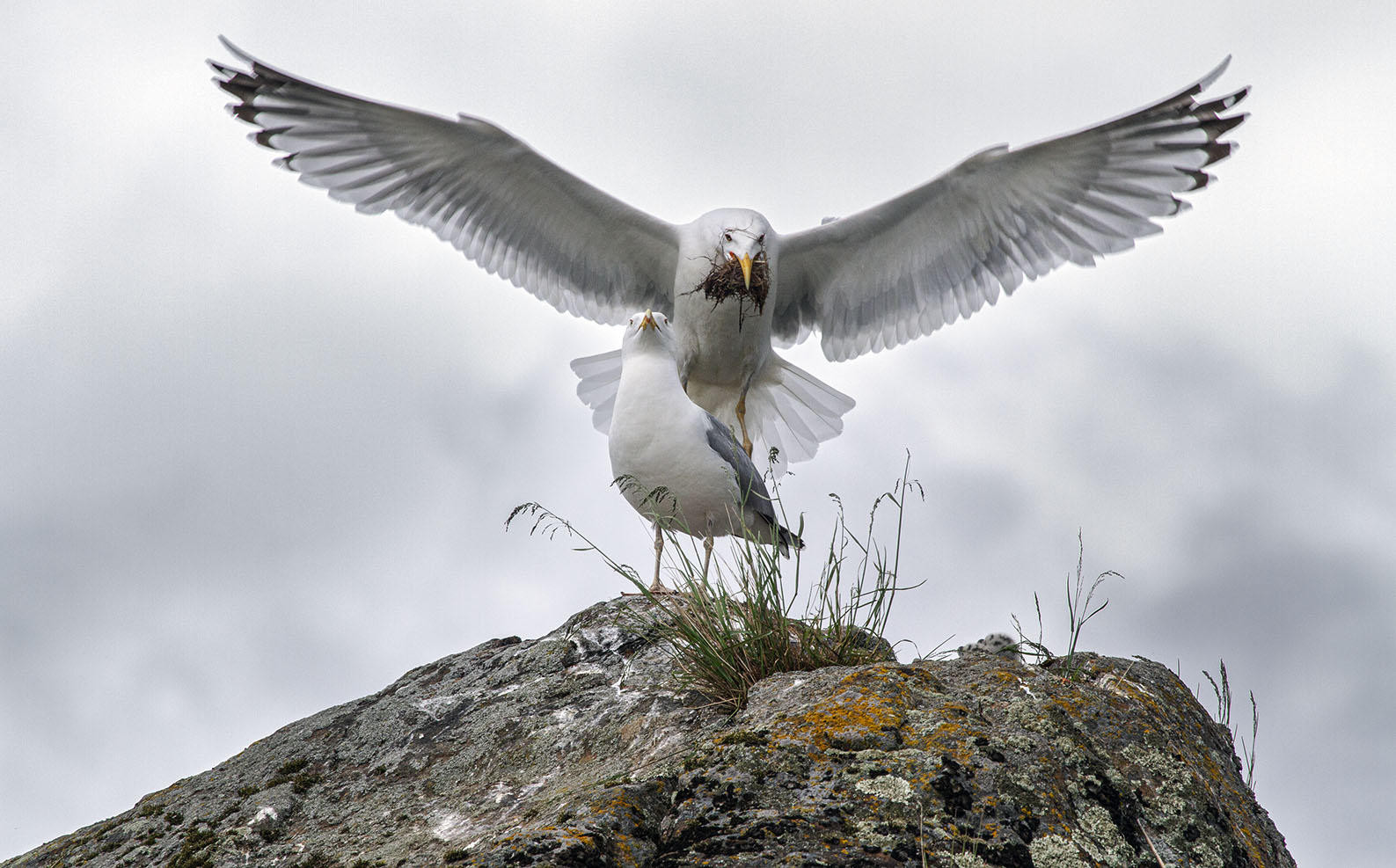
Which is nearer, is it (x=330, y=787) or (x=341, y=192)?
(x=330, y=787)

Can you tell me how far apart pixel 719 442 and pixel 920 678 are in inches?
82.2

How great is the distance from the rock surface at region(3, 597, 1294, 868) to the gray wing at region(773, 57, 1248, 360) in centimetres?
451

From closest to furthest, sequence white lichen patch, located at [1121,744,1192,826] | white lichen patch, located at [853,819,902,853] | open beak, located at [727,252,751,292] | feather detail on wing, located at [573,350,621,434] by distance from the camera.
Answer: white lichen patch, located at [853,819,902,853] < white lichen patch, located at [1121,744,1192,826] < open beak, located at [727,252,751,292] < feather detail on wing, located at [573,350,621,434]

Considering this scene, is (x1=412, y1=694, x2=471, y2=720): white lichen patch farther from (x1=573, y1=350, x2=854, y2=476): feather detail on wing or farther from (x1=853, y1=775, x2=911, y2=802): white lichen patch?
(x1=573, y1=350, x2=854, y2=476): feather detail on wing

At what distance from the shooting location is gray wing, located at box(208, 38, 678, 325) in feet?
24.6

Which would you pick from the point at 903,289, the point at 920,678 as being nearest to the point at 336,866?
the point at 920,678

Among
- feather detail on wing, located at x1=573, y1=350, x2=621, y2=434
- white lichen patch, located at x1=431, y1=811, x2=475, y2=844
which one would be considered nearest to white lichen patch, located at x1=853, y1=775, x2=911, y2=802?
white lichen patch, located at x1=431, y1=811, x2=475, y2=844

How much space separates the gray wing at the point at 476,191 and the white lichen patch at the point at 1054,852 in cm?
598

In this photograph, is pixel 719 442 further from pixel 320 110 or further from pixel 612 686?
pixel 320 110

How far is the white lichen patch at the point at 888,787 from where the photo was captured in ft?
9.04

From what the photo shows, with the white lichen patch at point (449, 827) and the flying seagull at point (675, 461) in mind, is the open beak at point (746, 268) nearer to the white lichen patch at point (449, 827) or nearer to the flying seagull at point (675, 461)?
the flying seagull at point (675, 461)

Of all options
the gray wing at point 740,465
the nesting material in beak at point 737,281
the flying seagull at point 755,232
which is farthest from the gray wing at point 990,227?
the gray wing at point 740,465

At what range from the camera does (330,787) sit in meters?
3.68

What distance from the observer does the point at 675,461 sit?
5.02 meters
